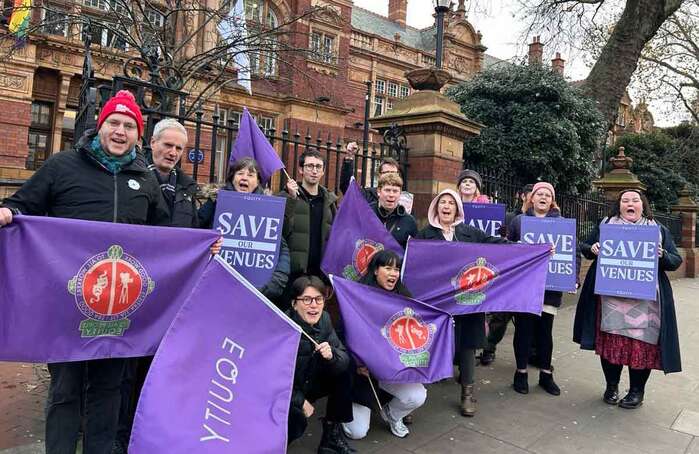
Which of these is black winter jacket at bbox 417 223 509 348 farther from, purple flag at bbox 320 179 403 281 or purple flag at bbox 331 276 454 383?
purple flag at bbox 331 276 454 383

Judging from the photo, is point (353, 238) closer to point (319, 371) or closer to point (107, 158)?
point (319, 371)

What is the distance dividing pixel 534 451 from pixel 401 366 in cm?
116

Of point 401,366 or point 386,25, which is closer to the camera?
point 401,366

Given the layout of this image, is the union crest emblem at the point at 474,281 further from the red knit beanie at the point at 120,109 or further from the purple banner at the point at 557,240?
the red knit beanie at the point at 120,109

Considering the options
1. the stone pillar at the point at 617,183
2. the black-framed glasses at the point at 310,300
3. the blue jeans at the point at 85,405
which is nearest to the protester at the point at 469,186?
the black-framed glasses at the point at 310,300

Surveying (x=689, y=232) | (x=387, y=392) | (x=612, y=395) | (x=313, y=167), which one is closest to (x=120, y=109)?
(x=313, y=167)

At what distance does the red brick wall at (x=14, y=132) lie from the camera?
16.3 meters

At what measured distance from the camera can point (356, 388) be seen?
144 inches

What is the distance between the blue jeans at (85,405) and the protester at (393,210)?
2.55 metres

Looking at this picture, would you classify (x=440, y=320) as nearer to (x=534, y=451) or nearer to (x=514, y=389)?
(x=534, y=451)

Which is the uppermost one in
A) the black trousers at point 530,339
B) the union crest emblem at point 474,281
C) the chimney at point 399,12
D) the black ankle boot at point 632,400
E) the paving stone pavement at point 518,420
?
the chimney at point 399,12

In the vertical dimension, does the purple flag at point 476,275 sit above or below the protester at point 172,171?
below

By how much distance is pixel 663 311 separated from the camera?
14.4 ft

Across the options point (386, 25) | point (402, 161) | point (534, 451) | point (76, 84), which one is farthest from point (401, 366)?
point (386, 25)
